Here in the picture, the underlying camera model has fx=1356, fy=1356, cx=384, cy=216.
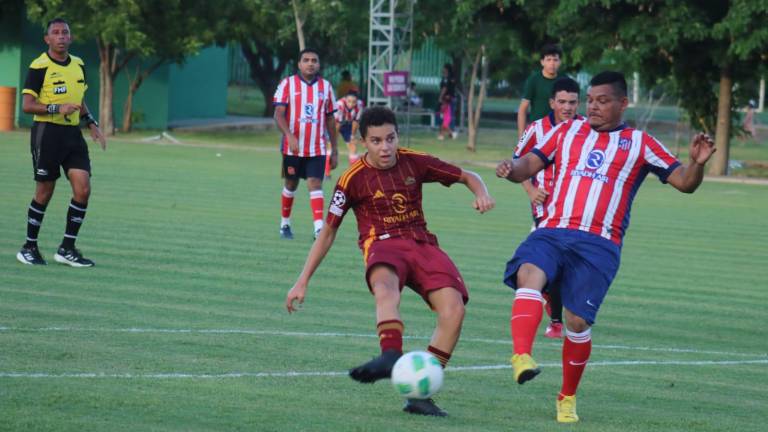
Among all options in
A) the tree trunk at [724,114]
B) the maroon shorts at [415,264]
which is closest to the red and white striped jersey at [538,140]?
the maroon shorts at [415,264]

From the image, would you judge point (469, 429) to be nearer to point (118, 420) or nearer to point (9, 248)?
point (118, 420)

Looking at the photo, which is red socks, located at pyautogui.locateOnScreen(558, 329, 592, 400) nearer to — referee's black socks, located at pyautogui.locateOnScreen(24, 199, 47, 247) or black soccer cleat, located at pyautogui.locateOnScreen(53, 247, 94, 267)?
black soccer cleat, located at pyautogui.locateOnScreen(53, 247, 94, 267)

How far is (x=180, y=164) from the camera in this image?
1152 inches

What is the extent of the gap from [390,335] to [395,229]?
0.74m

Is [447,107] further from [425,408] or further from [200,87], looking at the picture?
[425,408]

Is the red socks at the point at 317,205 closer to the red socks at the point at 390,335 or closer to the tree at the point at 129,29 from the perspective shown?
the red socks at the point at 390,335

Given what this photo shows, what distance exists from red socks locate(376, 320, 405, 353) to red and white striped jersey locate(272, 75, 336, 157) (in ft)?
30.7

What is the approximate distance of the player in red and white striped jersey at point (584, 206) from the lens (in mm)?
6840

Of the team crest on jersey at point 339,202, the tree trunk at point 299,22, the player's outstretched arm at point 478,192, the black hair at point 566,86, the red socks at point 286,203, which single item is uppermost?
the tree trunk at point 299,22

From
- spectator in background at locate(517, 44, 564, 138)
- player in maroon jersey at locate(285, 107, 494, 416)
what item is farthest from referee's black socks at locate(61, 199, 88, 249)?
player in maroon jersey at locate(285, 107, 494, 416)

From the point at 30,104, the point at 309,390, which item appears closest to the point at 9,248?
the point at 30,104

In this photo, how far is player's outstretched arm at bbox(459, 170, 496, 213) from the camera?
6.99m

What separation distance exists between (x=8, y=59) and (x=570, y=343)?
3803 centimetres

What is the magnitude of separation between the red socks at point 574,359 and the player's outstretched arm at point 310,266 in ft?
4.42
